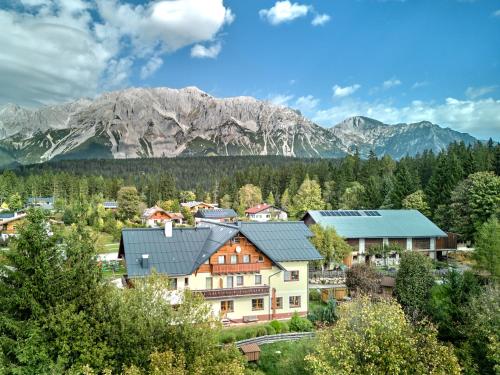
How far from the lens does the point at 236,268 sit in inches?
1567

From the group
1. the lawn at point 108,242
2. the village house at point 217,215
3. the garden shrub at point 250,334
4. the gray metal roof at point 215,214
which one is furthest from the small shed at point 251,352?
the gray metal roof at point 215,214

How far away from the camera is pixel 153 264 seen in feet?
123

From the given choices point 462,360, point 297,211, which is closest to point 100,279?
point 462,360

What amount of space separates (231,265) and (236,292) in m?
2.68

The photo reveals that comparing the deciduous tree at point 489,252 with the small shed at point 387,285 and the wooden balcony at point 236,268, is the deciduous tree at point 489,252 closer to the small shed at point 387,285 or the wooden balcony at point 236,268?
the small shed at point 387,285

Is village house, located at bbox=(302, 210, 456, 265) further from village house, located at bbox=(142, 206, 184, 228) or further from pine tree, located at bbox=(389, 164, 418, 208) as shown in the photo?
village house, located at bbox=(142, 206, 184, 228)

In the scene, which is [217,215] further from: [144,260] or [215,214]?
[144,260]

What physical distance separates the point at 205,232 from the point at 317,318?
→ 14516 mm

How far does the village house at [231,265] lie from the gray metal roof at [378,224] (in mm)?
26268

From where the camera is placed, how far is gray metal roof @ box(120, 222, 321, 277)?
124 feet

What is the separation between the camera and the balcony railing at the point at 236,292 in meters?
37.9

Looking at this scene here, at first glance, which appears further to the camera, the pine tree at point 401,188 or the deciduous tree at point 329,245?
the pine tree at point 401,188

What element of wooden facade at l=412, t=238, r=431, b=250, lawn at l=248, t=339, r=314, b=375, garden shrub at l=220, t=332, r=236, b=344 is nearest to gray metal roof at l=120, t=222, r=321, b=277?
garden shrub at l=220, t=332, r=236, b=344

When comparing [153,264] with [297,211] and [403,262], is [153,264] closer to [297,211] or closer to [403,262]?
[403,262]
